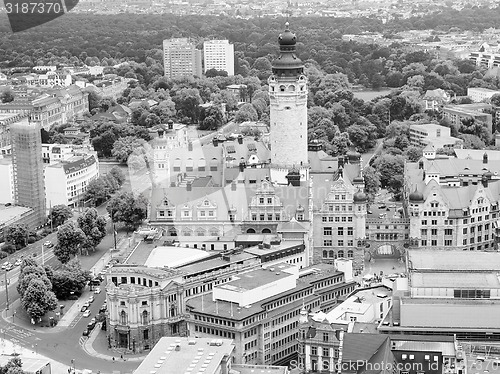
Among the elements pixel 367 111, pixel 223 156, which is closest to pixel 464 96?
pixel 367 111

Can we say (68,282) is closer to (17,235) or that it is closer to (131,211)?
(17,235)

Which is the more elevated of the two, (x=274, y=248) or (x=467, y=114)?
(x=467, y=114)

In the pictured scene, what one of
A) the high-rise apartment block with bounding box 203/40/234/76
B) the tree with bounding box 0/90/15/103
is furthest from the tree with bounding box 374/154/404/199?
the high-rise apartment block with bounding box 203/40/234/76

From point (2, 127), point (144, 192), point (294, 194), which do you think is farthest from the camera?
point (2, 127)

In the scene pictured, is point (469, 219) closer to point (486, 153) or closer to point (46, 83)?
point (486, 153)

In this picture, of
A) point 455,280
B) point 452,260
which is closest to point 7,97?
point 452,260

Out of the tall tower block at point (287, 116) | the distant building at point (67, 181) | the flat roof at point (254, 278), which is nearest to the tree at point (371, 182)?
the tall tower block at point (287, 116)
